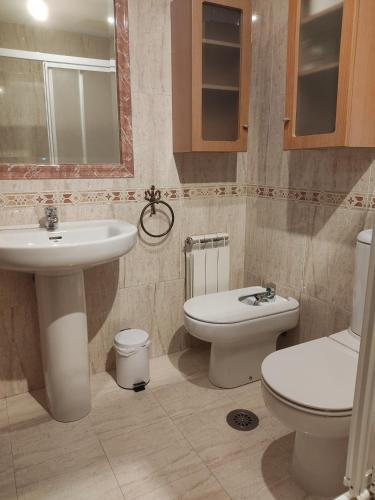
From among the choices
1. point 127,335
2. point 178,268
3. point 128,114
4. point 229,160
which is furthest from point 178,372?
point 128,114

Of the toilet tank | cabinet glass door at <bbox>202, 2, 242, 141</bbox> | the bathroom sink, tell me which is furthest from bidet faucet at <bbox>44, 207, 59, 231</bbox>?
the toilet tank

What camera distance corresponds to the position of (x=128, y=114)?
6.27ft

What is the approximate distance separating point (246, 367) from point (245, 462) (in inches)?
21.6

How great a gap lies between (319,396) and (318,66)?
1.25 meters

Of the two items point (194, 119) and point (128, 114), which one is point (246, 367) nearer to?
point (194, 119)

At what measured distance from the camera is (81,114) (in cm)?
183

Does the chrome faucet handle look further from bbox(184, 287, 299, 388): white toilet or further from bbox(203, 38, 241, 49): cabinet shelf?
bbox(203, 38, 241, 49): cabinet shelf

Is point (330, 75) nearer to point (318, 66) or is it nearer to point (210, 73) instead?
point (318, 66)

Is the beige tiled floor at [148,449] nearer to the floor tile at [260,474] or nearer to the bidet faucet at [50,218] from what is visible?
the floor tile at [260,474]

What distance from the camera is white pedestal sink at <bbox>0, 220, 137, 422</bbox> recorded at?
154cm

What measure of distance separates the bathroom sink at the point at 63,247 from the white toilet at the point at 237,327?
529 millimetres

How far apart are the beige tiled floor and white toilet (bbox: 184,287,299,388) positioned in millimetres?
98

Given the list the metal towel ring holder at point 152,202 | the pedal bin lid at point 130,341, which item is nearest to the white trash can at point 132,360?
the pedal bin lid at point 130,341

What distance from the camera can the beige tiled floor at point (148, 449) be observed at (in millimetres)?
1400
